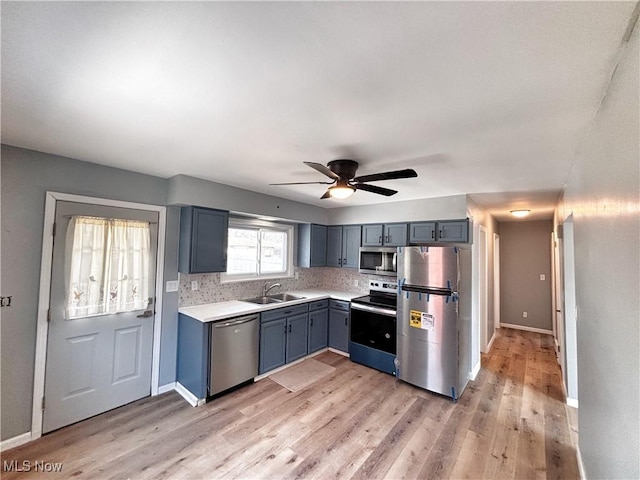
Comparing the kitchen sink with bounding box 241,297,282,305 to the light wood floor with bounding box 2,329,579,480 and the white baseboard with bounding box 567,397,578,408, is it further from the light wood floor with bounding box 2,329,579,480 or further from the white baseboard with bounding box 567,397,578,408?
the white baseboard with bounding box 567,397,578,408

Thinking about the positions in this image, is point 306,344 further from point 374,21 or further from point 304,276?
point 374,21

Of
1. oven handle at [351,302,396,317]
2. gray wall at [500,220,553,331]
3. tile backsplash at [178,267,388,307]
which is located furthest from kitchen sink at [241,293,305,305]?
gray wall at [500,220,553,331]

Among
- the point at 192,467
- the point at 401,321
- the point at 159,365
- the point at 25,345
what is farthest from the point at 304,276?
the point at 25,345

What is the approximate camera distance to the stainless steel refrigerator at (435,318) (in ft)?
9.95

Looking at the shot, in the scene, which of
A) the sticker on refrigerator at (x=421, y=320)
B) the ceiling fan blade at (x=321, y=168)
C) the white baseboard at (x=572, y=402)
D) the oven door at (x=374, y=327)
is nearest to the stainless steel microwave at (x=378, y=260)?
the oven door at (x=374, y=327)

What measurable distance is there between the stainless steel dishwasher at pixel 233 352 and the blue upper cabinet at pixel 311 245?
1555 mm

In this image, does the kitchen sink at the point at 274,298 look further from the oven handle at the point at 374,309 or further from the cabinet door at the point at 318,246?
the oven handle at the point at 374,309

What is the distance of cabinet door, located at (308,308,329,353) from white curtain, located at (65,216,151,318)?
222cm

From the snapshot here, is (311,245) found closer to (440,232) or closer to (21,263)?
(440,232)

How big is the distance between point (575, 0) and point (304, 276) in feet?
14.7

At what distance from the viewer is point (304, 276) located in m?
4.94

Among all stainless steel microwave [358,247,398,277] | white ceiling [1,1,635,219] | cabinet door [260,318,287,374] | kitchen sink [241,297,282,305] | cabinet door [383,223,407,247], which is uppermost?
white ceiling [1,1,635,219]

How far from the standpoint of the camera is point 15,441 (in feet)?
7.13

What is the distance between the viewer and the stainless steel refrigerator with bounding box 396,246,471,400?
303 cm
